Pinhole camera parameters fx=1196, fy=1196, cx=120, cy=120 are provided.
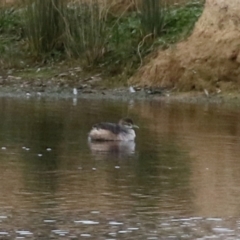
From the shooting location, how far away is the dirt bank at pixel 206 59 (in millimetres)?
21797

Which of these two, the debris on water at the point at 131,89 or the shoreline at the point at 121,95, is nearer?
the shoreline at the point at 121,95

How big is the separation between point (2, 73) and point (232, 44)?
Result: 450 centimetres

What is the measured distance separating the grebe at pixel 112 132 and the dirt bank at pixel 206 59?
6076 millimetres

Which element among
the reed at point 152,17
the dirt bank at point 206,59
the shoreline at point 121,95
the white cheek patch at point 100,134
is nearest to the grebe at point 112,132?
the white cheek patch at point 100,134

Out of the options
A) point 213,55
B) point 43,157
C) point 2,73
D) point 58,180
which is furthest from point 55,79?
point 58,180

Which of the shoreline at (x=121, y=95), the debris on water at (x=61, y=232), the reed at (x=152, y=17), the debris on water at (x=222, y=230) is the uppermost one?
the reed at (x=152, y=17)

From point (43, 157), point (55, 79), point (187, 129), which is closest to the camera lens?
point (43, 157)

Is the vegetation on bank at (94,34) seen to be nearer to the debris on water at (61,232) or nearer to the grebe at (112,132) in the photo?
the grebe at (112,132)

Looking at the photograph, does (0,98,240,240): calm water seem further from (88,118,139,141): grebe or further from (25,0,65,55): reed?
(25,0,65,55): reed

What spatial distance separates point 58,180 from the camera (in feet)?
40.1

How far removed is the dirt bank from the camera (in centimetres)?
2180

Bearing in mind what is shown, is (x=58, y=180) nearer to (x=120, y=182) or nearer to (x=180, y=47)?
(x=120, y=182)

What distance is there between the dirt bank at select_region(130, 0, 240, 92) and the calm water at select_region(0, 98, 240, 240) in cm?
279

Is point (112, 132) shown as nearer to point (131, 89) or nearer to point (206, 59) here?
point (131, 89)
